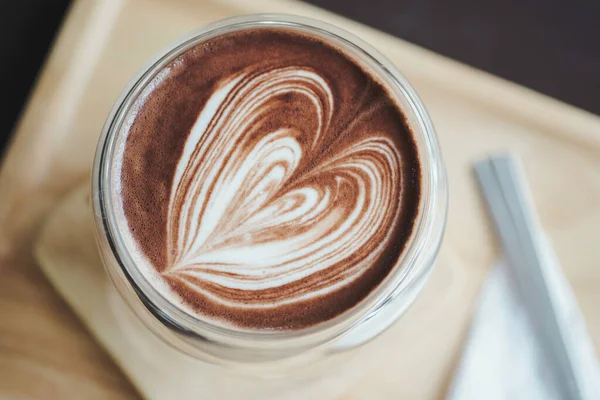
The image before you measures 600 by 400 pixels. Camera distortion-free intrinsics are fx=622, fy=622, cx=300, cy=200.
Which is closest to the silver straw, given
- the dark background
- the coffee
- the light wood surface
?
the light wood surface

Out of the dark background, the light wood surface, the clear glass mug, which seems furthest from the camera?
the dark background

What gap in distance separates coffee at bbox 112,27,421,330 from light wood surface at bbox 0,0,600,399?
0.47ft

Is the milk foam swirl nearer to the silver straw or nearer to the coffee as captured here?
the coffee

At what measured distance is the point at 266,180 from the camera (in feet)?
1.94

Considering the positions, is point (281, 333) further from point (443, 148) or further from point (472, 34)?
point (472, 34)

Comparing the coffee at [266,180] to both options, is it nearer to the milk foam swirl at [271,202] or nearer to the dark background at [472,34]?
the milk foam swirl at [271,202]

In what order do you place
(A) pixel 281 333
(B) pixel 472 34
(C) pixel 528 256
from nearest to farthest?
1. (A) pixel 281 333
2. (C) pixel 528 256
3. (B) pixel 472 34

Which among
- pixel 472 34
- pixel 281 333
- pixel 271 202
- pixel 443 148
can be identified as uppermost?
pixel 472 34

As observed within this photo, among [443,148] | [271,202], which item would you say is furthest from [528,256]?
[271,202]

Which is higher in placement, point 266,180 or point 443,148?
point 443,148

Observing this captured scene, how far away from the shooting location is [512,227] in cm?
69

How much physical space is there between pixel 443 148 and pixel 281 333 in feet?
1.04

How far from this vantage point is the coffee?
1.83 ft

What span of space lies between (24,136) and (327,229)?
0.39m
